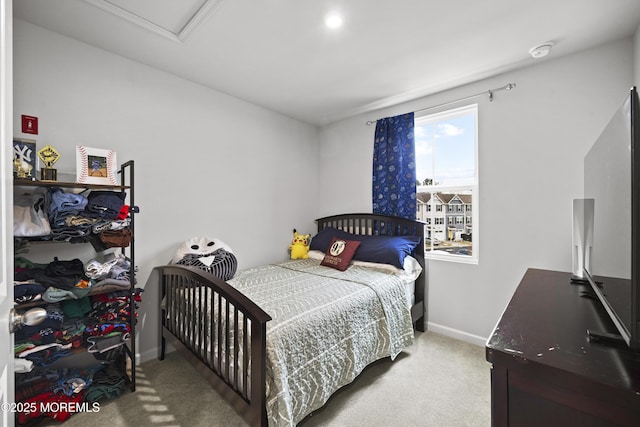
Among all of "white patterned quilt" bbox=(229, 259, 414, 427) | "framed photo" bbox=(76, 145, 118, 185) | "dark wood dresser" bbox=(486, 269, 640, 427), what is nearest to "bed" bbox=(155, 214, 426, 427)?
"white patterned quilt" bbox=(229, 259, 414, 427)

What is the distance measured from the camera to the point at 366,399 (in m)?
1.83

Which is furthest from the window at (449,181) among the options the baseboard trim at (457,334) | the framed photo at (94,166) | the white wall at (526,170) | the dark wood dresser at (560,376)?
the framed photo at (94,166)

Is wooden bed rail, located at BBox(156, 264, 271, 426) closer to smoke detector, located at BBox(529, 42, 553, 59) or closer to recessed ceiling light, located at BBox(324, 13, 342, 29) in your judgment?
recessed ceiling light, located at BBox(324, 13, 342, 29)

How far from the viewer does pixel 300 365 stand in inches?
59.1

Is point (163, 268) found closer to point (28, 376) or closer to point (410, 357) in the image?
point (28, 376)

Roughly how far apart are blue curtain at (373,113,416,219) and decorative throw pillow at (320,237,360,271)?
60 centimetres

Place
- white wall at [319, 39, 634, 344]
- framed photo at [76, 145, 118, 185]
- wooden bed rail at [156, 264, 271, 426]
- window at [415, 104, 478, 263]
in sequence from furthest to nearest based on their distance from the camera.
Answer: window at [415, 104, 478, 263] → white wall at [319, 39, 634, 344] → framed photo at [76, 145, 118, 185] → wooden bed rail at [156, 264, 271, 426]

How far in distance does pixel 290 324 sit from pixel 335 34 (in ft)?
6.31

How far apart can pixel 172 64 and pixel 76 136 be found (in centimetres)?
93

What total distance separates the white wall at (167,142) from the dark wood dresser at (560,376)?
2.49 metres

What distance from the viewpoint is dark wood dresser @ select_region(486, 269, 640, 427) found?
0.64 meters

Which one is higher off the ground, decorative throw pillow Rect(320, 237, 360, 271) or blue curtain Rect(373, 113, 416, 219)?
blue curtain Rect(373, 113, 416, 219)

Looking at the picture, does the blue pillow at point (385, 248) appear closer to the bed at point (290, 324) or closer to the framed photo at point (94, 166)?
the bed at point (290, 324)

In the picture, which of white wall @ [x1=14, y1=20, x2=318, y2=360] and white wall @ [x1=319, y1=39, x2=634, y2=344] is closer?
white wall @ [x1=14, y1=20, x2=318, y2=360]
